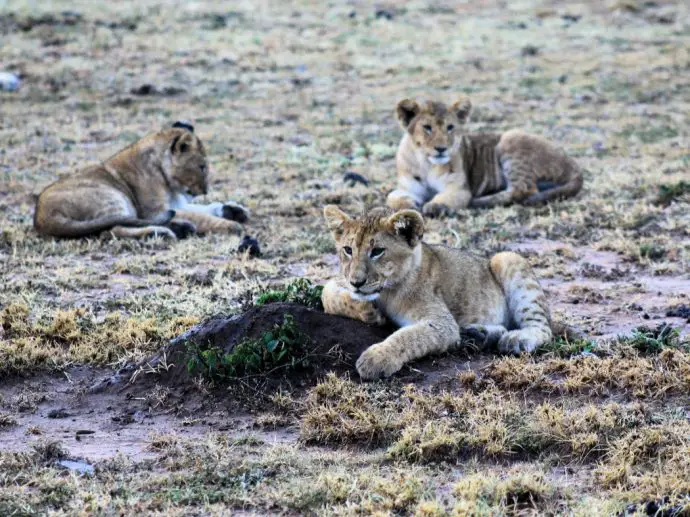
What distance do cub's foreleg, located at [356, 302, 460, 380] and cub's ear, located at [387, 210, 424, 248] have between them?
47cm

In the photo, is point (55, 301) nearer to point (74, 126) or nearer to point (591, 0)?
point (74, 126)

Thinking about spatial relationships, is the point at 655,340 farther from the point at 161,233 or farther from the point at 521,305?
the point at 161,233

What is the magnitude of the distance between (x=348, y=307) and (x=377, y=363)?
0.62 metres

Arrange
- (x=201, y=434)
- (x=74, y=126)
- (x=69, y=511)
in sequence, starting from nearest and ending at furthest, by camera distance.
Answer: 1. (x=69, y=511)
2. (x=201, y=434)
3. (x=74, y=126)

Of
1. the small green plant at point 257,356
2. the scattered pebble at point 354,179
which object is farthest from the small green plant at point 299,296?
the scattered pebble at point 354,179

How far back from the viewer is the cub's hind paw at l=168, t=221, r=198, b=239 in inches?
424

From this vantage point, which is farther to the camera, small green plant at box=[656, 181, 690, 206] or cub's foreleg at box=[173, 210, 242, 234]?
small green plant at box=[656, 181, 690, 206]

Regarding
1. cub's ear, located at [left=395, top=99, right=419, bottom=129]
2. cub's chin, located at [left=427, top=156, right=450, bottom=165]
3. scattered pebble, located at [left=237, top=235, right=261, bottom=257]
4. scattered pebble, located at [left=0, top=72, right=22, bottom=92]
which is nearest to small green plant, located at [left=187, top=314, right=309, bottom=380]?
scattered pebble, located at [left=237, top=235, right=261, bottom=257]

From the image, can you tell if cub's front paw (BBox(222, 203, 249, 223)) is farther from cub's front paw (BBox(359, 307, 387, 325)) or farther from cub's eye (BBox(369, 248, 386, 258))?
cub's eye (BBox(369, 248, 386, 258))

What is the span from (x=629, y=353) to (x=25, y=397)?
356 centimetres

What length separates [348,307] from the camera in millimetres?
6793

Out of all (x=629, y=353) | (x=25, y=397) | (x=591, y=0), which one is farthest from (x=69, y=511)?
(x=591, y=0)

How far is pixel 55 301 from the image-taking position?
27.7 ft

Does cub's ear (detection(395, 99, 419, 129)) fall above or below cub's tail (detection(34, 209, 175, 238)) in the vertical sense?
above
